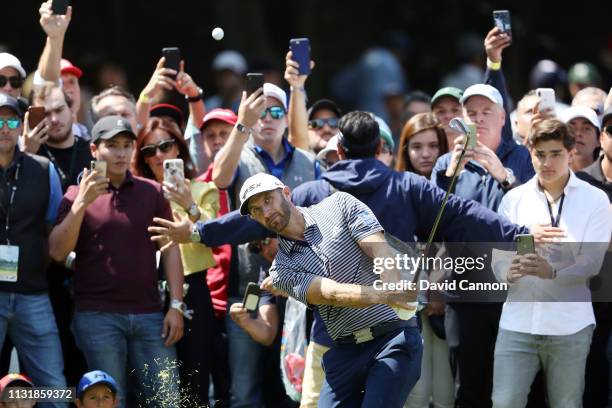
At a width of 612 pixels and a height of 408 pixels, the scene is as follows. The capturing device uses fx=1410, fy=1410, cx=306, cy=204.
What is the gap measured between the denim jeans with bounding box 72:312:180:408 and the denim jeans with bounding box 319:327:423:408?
58.2 inches

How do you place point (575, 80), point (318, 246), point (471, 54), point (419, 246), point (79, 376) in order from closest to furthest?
point (318, 246), point (419, 246), point (79, 376), point (575, 80), point (471, 54)

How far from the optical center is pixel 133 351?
872 centimetres

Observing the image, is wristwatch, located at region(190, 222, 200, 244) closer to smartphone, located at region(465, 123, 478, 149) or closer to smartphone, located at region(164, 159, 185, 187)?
smartphone, located at region(164, 159, 185, 187)

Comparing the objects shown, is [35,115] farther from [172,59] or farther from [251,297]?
[251,297]

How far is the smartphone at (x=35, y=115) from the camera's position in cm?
896

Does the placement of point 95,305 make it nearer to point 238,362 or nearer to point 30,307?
point 30,307

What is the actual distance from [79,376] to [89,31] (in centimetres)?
722

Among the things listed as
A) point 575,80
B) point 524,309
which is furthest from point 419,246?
point 575,80

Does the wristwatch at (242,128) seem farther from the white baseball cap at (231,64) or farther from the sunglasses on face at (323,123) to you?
the white baseball cap at (231,64)

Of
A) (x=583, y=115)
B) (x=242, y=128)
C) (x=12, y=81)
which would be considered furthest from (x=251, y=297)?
(x=583, y=115)

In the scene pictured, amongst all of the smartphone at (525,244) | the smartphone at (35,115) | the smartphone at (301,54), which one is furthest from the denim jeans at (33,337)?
the smartphone at (525,244)

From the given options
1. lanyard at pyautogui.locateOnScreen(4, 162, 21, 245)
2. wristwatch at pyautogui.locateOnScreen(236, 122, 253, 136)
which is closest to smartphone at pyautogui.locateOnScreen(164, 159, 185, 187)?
wristwatch at pyautogui.locateOnScreen(236, 122, 253, 136)

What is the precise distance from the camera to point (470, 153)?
8.62 meters

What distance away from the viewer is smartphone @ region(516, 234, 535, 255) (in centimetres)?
810
